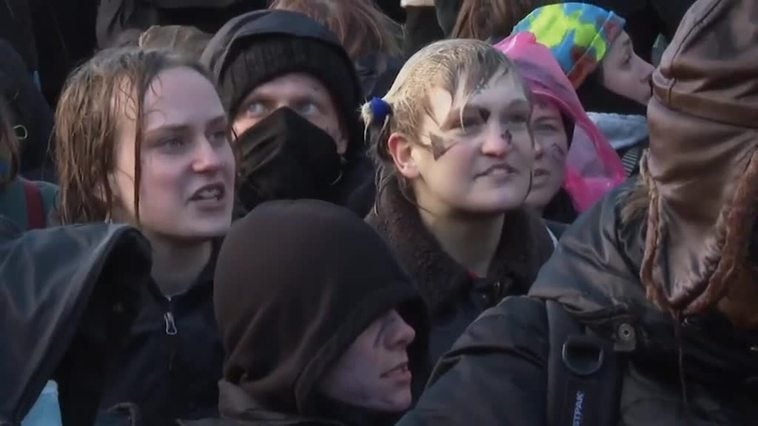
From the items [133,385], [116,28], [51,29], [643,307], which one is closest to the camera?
[643,307]

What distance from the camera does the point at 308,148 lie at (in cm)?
424

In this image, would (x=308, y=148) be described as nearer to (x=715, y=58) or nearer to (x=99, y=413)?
(x=99, y=413)

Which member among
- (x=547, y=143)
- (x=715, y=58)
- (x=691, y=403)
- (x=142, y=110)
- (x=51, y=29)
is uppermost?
(x=715, y=58)

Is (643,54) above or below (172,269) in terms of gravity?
below

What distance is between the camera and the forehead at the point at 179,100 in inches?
145

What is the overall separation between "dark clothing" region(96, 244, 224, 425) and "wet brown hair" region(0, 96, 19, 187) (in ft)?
1.61

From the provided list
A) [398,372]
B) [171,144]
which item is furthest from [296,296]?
[171,144]

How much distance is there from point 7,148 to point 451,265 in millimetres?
997

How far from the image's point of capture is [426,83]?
12.5ft

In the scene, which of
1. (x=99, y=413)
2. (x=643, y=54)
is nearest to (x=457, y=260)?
(x=99, y=413)

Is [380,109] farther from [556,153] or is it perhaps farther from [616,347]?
[616,347]

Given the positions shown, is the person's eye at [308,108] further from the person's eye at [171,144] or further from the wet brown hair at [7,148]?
the wet brown hair at [7,148]

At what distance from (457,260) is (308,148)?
0.69m

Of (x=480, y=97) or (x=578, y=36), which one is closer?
(x=480, y=97)
